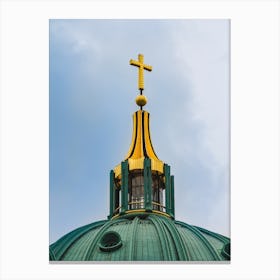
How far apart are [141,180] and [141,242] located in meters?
4.56

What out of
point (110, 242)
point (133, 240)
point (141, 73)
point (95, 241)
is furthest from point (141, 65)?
point (95, 241)

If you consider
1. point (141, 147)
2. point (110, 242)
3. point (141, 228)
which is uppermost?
point (141, 147)

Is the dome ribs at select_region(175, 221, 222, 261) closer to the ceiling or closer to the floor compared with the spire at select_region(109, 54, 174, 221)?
closer to the floor

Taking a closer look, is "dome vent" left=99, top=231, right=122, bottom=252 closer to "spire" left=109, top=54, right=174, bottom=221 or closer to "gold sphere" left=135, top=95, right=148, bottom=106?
"spire" left=109, top=54, right=174, bottom=221

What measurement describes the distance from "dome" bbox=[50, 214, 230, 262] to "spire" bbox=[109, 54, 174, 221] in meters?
1.03

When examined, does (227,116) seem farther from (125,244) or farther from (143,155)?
(143,155)

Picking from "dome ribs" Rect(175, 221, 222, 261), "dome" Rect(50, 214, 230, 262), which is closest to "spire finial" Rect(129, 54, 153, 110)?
"dome" Rect(50, 214, 230, 262)

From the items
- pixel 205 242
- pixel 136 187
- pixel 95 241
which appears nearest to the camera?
pixel 95 241

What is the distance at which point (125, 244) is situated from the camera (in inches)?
Answer: 1027

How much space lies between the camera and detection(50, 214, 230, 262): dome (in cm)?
2498

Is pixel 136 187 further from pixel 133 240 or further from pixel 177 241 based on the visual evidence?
pixel 177 241

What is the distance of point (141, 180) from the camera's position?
1199 inches
